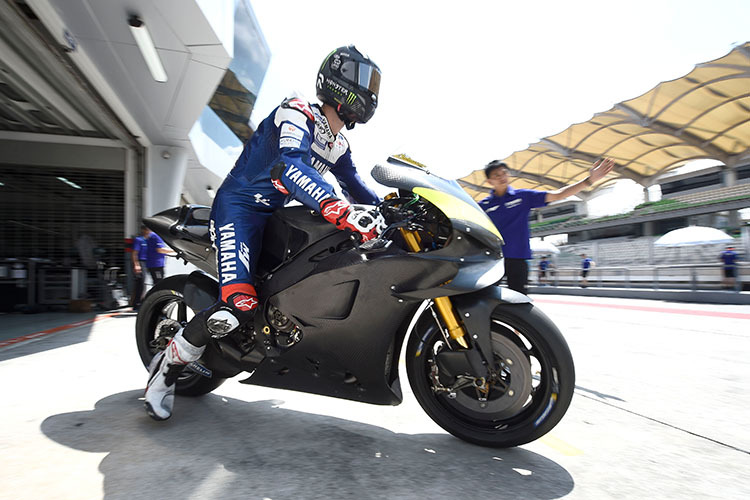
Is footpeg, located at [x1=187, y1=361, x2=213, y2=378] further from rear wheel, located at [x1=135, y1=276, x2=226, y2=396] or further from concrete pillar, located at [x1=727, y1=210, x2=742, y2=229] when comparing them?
concrete pillar, located at [x1=727, y1=210, x2=742, y2=229]

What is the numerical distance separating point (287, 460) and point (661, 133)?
39892 mm

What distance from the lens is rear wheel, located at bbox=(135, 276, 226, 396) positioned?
265cm

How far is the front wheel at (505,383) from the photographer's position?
1.77 metres

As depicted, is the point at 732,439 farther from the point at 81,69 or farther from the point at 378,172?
the point at 81,69

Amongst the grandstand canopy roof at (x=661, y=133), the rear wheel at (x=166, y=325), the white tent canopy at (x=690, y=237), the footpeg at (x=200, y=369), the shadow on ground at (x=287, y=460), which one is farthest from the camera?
the grandstand canopy roof at (x=661, y=133)

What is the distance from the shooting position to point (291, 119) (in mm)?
2061

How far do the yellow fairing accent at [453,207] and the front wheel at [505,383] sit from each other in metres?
0.39

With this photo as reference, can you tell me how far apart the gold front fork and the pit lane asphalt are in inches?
20.0

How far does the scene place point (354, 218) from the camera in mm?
1765

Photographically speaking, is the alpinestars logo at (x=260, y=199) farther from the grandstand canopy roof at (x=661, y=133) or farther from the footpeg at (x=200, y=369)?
the grandstand canopy roof at (x=661, y=133)

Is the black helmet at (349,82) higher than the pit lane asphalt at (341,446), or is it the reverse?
the black helmet at (349,82)

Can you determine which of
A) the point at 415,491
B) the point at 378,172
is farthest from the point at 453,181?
the point at 415,491

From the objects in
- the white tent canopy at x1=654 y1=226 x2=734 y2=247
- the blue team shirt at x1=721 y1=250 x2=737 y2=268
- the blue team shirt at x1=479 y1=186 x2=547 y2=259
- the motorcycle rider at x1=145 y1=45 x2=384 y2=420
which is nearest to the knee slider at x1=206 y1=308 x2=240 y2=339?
the motorcycle rider at x1=145 y1=45 x2=384 y2=420

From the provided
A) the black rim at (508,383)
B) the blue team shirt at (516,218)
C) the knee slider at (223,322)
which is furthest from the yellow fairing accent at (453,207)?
the blue team shirt at (516,218)
